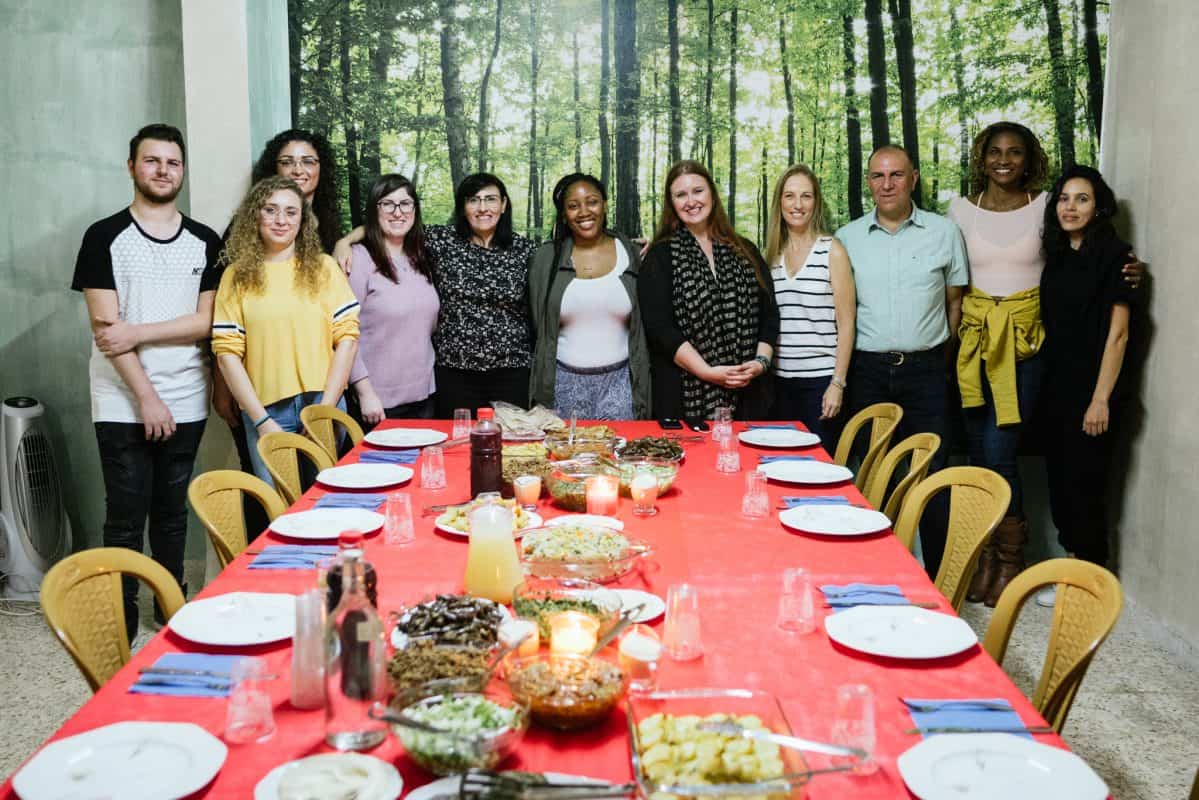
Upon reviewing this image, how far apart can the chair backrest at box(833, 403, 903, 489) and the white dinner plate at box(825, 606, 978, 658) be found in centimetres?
165

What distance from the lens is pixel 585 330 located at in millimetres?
3982

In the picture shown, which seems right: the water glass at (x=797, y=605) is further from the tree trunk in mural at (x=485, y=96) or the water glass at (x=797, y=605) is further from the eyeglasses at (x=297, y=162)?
the tree trunk in mural at (x=485, y=96)

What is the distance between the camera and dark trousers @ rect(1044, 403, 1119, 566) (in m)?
3.94

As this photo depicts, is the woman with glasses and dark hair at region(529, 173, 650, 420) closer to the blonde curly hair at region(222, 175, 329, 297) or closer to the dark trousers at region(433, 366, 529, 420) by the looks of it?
the dark trousers at region(433, 366, 529, 420)

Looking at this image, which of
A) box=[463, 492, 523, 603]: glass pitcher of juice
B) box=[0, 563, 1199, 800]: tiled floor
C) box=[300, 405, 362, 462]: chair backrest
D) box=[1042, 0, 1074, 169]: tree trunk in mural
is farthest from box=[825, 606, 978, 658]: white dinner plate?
box=[1042, 0, 1074, 169]: tree trunk in mural

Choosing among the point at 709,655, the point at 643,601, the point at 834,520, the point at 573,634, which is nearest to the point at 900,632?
the point at 709,655

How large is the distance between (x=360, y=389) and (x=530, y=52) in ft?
6.55

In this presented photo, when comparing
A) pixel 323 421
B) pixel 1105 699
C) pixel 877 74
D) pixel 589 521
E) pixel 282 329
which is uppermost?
pixel 877 74

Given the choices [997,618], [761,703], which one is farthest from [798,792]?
[997,618]

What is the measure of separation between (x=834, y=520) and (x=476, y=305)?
2.09 m

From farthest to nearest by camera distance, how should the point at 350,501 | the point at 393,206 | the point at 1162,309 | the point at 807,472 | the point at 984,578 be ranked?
the point at 984,578 → the point at 393,206 → the point at 1162,309 → the point at 807,472 → the point at 350,501

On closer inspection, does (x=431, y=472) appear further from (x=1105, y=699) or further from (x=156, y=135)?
(x=1105, y=699)

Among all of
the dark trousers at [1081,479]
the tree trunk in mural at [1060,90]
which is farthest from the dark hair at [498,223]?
the tree trunk in mural at [1060,90]

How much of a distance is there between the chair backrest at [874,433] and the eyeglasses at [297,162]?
90.8 inches
